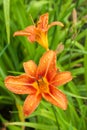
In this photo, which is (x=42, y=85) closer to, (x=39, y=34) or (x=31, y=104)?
(x=31, y=104)

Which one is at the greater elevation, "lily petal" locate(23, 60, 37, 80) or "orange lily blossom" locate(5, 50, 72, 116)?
"lily petal" locate(23, 60, 37, 80)

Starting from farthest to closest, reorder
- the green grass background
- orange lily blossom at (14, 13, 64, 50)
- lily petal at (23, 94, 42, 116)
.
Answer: the green grass background < orange lily blossom at (14, 13, 64, 50) < lily petal at (23, 94, 42, 116)

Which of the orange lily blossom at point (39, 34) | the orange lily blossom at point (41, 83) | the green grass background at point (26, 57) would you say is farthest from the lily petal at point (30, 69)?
the green grass background at point (26, 57)

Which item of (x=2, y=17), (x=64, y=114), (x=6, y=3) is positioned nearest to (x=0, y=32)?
(x=2, y=17)

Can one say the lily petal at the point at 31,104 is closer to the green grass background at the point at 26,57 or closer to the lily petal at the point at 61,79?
the lily petal at the point at 61,79

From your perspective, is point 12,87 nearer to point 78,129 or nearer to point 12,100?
point 78,129

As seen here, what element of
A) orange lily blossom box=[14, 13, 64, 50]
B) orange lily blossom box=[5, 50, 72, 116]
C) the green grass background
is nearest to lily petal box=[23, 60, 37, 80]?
orange lily blossom box=[5, 50, 72, 116]

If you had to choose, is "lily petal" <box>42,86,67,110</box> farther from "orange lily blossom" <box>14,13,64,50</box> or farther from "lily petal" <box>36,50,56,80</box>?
"orange lily blossom" <box>14,13,64,50</box>

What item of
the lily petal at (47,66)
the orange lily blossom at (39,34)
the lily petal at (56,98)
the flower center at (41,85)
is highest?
the orange lily blossom at (39,34)
